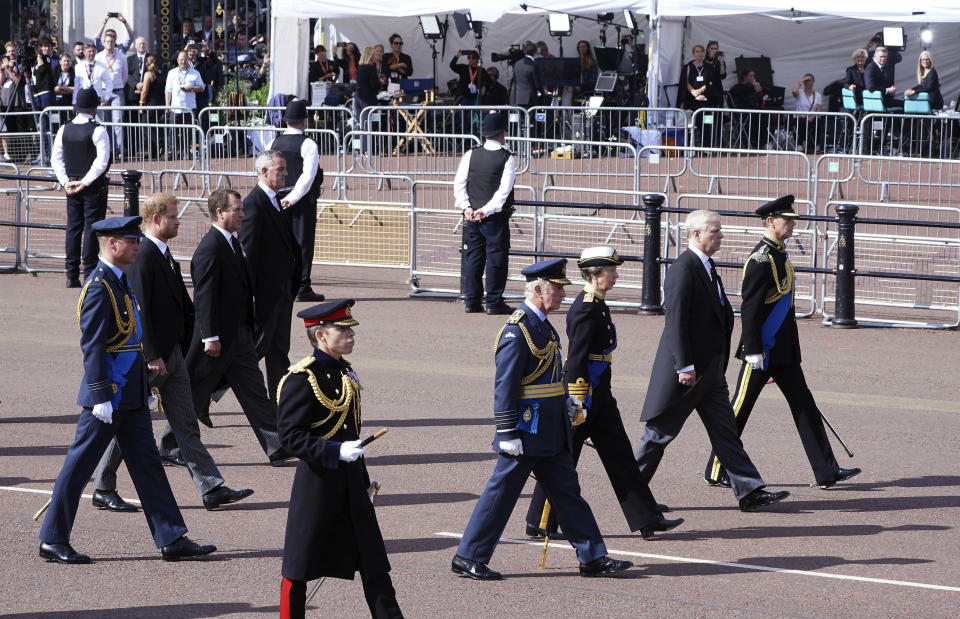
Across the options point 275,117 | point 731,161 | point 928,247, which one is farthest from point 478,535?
point 275,117

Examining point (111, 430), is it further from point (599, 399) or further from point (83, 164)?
point (83, 164)

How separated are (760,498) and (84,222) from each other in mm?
9303

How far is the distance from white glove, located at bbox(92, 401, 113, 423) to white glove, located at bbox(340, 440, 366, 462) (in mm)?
1702

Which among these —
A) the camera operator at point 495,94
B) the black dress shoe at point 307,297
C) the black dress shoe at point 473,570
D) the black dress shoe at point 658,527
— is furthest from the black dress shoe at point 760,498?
the camera operator at point 495,94

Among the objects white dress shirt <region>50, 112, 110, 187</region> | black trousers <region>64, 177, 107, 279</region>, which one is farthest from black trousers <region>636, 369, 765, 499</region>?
white dress shirt <region>50, 112, 110, 187</region>

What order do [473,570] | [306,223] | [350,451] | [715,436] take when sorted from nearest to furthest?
[350,451]
[473,570]
[715,436]
[306,223]

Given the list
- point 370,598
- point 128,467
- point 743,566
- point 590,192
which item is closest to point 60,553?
point 128,467

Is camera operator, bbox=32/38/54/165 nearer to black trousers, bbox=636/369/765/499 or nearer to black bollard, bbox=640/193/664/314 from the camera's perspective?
black bollard, bbox=640/193/664/314

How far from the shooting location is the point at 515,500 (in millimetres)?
6668

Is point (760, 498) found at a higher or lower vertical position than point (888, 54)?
lower

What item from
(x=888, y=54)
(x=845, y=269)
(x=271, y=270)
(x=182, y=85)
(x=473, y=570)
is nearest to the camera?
(x=473, y=570)

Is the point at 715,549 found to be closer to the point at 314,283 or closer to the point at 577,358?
the point at 577,358

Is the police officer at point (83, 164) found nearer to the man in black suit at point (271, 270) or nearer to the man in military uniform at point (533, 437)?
the man in black suit at point (271, 270)

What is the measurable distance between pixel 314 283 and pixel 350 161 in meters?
6.48
